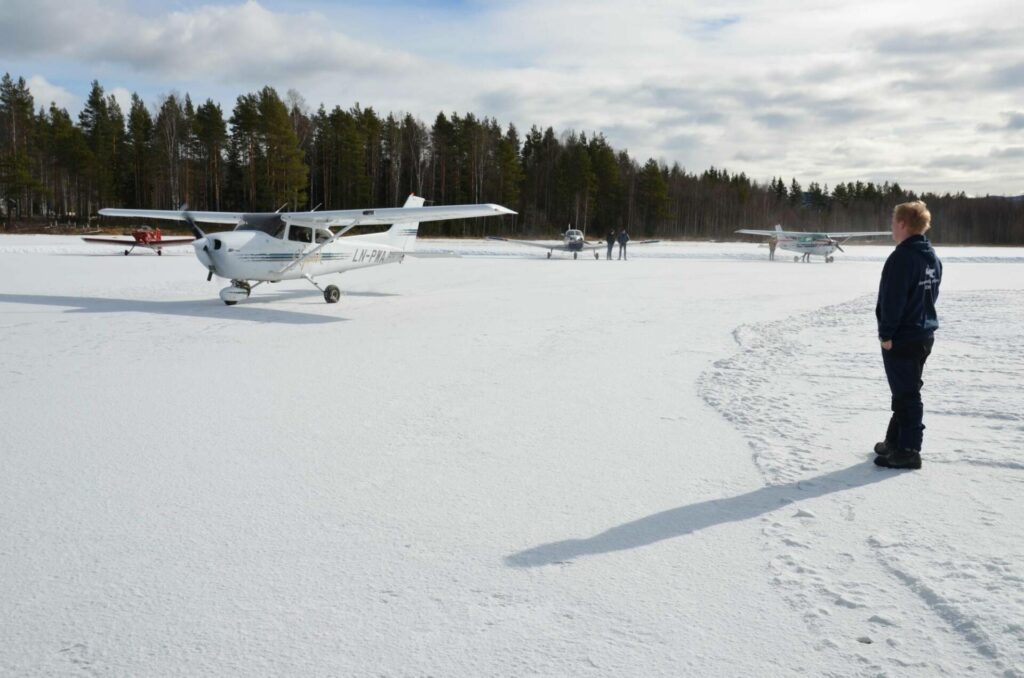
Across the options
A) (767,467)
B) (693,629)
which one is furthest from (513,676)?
(767,467)

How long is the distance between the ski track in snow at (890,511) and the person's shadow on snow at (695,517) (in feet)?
0.09

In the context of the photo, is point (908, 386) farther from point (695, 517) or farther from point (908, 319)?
point (695, 517)

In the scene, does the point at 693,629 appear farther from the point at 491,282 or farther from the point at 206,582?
the point at 491,282

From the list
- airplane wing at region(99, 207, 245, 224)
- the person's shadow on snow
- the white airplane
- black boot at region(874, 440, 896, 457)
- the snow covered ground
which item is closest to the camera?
the snow covered ground

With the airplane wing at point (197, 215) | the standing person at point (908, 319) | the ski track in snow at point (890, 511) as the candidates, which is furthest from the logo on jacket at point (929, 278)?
the airplane wing at point (197, 215)

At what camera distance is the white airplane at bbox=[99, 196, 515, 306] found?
1215 centimetres

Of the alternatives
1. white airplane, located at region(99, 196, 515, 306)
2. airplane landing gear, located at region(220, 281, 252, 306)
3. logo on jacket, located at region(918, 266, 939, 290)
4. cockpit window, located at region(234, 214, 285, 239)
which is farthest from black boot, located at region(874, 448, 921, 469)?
cockpit window, located at region(234, 214, 285, 239)

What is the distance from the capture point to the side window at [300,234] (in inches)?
522

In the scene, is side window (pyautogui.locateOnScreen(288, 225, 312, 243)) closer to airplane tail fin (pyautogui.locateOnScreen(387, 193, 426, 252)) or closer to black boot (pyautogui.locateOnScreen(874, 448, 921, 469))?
airplane tail fin (pyautogui.locateOnScreen(387, 193, 426, 252))

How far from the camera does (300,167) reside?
5444 centimetres

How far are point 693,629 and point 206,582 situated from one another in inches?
74.6

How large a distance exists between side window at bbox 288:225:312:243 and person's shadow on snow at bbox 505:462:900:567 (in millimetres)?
11368

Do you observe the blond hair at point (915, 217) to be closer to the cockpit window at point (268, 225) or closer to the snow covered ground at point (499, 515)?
the snow covered ground at point (499, 515)

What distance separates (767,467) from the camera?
4.16 meters
